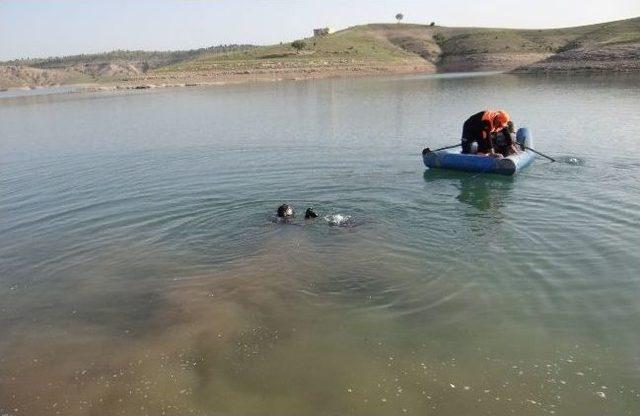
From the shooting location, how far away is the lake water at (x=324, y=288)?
7367mm

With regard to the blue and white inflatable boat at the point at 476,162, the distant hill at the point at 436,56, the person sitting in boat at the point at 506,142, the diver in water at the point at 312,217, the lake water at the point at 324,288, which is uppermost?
the distant hill at the point at 436,56

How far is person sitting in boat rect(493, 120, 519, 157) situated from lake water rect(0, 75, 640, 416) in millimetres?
1264

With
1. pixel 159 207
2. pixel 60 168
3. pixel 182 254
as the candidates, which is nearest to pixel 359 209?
pixel 182 254

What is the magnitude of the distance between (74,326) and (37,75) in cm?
19707

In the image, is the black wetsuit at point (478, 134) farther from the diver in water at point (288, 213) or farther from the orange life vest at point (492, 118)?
the diver in water at point (288, 213)

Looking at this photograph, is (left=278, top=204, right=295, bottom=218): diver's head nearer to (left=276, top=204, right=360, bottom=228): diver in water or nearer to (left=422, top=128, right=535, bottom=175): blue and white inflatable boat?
(left=276, top=204, right=360, bottom=228): diver in water

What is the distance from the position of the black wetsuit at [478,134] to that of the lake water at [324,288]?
3.74 feet

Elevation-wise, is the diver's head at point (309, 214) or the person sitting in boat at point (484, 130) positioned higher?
the person sitting in boat at point (484, 130)

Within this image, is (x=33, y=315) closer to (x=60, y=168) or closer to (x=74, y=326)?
(x=74, y=326)

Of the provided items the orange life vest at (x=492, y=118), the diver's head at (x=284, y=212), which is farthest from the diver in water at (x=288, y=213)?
the orange life vest at (x=492, y=118)

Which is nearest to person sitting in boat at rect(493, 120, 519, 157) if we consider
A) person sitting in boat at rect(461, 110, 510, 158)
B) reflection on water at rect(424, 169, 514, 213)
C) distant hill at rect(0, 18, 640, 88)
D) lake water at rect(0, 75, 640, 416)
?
person sitting in boat at rect(461, 110, 510, 158)

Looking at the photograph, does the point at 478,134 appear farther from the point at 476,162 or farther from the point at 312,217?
the point at 312,217

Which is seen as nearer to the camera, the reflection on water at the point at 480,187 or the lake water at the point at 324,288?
the lake water at the point at 324,288

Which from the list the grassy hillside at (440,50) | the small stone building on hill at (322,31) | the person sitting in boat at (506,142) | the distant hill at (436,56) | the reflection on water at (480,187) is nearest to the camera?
the reflection on water at (480,187)
